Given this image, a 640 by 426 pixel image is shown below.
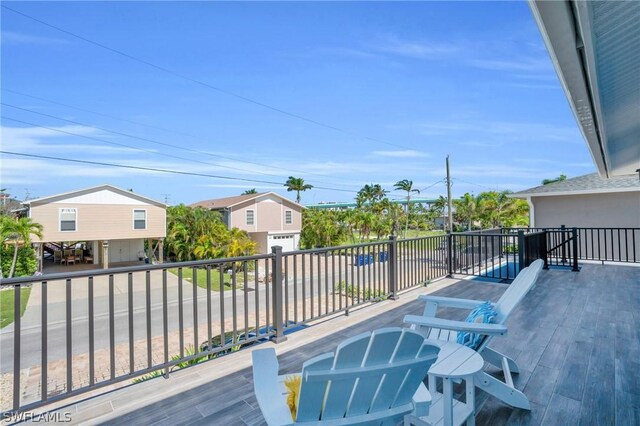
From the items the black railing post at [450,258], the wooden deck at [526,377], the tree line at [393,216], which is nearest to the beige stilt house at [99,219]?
the tree line at [393,216]

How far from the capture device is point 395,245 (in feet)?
15.9

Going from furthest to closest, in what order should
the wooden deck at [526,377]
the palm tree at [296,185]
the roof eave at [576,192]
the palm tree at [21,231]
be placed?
1. the palm tree at [296,185]
2. the palm tree at [21,231]
3. the roof eave at [576,192]
4. the wooden deck at [526,377]

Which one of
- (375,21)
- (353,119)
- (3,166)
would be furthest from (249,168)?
(375,21)

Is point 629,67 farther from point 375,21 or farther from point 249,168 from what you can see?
point 249,168

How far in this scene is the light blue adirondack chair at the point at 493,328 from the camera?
1.90m

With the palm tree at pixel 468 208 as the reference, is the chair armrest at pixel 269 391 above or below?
below

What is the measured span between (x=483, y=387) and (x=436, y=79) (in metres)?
11.2

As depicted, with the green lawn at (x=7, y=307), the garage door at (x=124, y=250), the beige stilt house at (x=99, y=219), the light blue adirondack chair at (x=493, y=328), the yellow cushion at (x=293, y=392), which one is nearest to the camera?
the yellow cushion at (x=293, y=392)

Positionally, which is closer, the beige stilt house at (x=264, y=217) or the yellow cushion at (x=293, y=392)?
the yellow cushion at (x=293, y=392)

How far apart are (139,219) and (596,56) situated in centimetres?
2347

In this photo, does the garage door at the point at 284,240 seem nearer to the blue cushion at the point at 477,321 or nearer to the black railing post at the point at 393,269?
the black railing post at the point at 393,269

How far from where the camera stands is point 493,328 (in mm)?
1855

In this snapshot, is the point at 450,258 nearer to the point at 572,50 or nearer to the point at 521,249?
the point at 521,249

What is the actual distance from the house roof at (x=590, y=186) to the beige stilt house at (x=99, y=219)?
2082 centimetres
